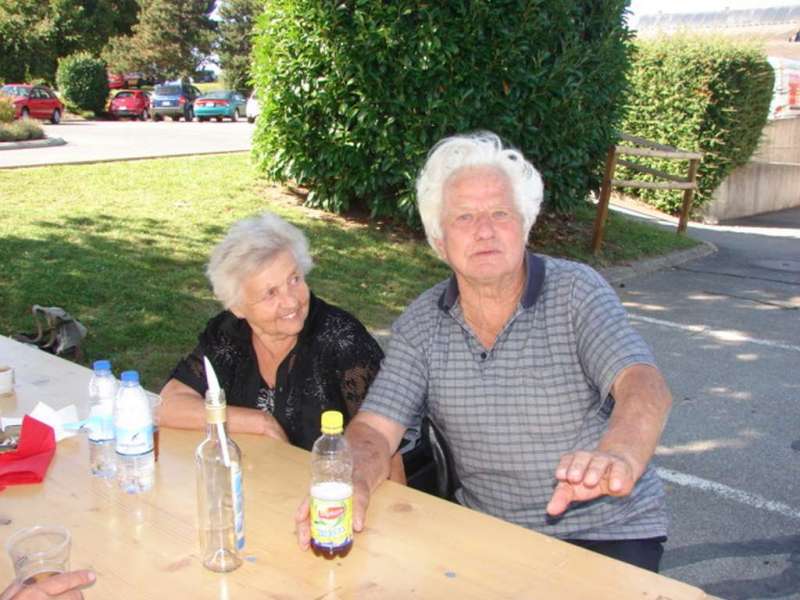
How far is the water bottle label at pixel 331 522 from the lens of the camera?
5.71 ft

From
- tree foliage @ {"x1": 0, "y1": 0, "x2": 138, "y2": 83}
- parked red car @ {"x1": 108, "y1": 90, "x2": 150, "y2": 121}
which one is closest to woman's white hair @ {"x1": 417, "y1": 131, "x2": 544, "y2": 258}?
parked red car @ {"x1": 108, "y1": 90, "x2": 150, "y2": 121}

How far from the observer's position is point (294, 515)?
6.46ft

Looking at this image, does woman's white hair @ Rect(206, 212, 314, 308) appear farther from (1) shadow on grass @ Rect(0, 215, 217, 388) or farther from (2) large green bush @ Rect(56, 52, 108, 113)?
(2) large green bush @ Rect(56, 52, 108, 113)

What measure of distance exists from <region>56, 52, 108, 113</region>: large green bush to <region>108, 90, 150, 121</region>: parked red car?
118cm

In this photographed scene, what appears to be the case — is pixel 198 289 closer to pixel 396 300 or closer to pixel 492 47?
pixel 396 300

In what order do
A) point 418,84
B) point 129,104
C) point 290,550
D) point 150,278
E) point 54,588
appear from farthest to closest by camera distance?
point 129,104
point 418,84
point 150,278
point 290,550
point 54,588

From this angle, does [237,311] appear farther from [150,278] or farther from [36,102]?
[36,102]

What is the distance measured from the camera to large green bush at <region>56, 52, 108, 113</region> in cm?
3294

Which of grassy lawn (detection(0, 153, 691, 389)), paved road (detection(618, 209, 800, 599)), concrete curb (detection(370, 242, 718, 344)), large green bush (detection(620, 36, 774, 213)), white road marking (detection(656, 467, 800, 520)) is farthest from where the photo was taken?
large green bush (detection(620, 36, 774, 213))

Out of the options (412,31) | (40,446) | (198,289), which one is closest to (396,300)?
(198,289)

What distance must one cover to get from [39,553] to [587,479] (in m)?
1.10

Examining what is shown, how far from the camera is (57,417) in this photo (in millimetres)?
2555

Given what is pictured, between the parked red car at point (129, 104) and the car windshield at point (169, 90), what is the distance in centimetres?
66

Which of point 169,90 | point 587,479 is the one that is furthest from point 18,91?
point 587,479
